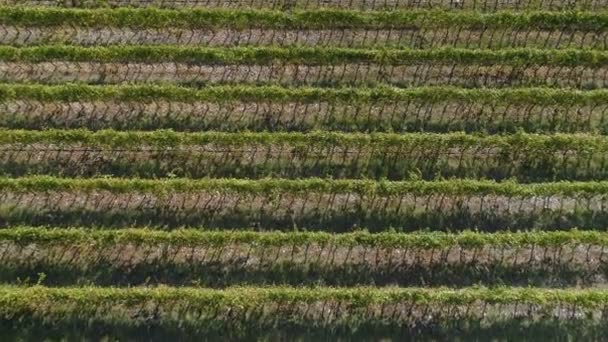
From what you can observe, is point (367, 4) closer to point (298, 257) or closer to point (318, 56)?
point (318, 56)

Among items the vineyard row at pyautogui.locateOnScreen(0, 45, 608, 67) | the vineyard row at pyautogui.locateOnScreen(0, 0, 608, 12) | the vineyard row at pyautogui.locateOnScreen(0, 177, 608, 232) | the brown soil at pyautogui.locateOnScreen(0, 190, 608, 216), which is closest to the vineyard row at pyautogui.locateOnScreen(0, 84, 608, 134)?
the vineyard row at pyautogui.locateOnScreen(0, 45, 608, 67)

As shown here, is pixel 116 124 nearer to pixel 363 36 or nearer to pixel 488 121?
pixel 363 36

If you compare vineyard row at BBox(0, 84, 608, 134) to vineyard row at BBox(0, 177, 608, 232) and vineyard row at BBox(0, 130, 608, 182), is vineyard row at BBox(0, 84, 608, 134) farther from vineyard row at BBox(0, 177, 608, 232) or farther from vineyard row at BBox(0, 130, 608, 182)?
vineyard row at BBox(0, 177, 608, 232)

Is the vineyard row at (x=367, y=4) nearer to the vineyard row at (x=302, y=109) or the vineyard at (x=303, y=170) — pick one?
the vineyard at (x=303, y=170)

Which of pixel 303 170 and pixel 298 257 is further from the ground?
pixel 303 170

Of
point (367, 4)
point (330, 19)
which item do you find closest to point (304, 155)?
point (330, 19)

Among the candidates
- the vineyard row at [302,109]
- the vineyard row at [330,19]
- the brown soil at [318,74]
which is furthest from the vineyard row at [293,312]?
the vineyard row at [330,19]

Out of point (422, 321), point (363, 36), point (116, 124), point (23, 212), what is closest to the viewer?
point (422, 321)

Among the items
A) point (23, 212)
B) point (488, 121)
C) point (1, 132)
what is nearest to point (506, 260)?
point (488, 121)
